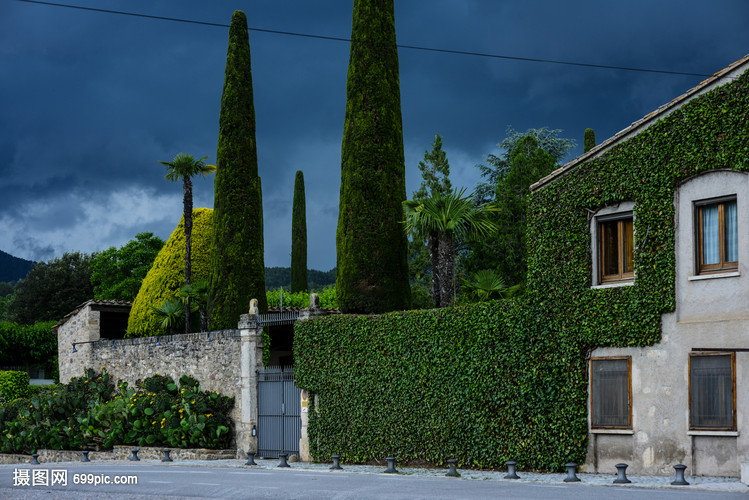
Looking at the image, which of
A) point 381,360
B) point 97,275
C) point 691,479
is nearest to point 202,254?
point 381,360

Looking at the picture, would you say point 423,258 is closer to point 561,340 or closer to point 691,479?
point 561,340

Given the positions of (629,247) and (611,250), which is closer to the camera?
(629,247)

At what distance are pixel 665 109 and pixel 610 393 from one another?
235 inches

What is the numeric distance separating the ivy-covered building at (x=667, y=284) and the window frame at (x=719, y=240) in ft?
0.08

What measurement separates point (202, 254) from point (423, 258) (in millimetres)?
13157

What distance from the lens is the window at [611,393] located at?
17.8m

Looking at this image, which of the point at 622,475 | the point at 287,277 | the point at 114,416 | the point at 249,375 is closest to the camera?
the point at 622,475

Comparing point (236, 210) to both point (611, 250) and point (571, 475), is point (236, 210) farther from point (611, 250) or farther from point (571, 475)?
point (571, 475)

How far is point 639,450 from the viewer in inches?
687

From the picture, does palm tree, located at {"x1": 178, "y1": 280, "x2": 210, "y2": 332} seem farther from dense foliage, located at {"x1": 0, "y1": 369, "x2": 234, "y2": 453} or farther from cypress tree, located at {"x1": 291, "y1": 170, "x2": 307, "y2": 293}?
cypress tree, located at {"x1": 291, "y1": 170, "x2": 307, "y2": 293}

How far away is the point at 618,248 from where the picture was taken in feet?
60.7

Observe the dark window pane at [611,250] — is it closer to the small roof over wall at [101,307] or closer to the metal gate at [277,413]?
the metal gate at [277,413]

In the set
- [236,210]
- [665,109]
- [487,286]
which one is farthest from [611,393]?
[236,210]

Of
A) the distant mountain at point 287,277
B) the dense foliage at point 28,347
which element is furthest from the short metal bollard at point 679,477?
the distant mountain at point 287,277
